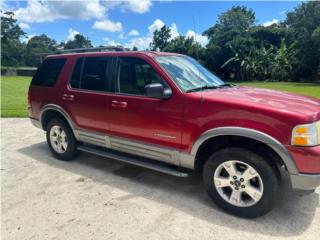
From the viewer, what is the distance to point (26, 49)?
87375 mm

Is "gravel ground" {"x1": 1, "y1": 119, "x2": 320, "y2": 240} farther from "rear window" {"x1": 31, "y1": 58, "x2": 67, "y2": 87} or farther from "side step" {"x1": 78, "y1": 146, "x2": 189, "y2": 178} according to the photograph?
"rear window" {"x1": 31, "y1": 58, "x2": 67, "y2": 87}

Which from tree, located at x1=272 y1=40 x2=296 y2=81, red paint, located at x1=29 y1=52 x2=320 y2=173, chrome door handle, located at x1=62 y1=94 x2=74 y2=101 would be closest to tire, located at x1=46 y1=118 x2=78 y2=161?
red paint, located at x1=29 y1=52 x2=320 y2=173

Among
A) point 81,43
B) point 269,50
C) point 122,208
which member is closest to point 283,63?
point 269,50

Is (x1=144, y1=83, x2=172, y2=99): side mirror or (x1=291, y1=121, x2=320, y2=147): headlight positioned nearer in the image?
(x1=291, y1=121, x2=320, y2=147): headlight

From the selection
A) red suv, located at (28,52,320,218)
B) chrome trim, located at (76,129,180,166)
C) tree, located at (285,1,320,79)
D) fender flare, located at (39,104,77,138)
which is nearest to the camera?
red suv, located at (28,52,320,218)

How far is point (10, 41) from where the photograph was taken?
79.5m

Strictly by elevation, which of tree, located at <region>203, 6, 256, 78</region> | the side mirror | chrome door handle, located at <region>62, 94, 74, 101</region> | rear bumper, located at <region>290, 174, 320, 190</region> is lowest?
rear bumper, located at <region>290, 174, 320, 190</region>

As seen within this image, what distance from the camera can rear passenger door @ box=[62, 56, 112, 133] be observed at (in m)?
4.40

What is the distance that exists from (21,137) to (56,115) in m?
2.33

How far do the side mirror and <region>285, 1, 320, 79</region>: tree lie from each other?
39.5m

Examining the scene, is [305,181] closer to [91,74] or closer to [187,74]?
[187,74]

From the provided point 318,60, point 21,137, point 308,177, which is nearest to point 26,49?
point 318,60

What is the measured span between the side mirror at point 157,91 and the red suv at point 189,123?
13 millimetres

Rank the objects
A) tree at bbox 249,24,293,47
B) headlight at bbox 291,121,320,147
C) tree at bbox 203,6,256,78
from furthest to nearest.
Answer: tree at bbox 249,24,293,47 → tree at bbox 203,6,256,78 → headlight at bbox 291,121,320,147
